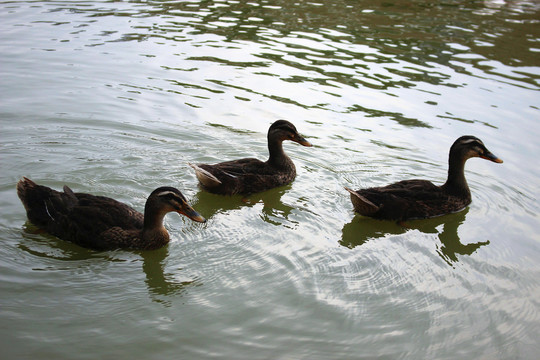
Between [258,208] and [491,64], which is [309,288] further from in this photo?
[491,64]

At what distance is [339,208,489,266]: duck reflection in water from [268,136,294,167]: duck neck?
1488mm

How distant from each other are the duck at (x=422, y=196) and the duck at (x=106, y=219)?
2244mm

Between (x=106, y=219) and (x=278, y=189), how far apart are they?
2845mm

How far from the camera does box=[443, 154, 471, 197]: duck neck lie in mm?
8461

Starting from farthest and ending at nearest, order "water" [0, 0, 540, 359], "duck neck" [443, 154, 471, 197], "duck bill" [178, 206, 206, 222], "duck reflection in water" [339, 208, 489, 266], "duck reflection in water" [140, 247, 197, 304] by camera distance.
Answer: "duck neck" [443, 154, 471, 197] < "duck reflection in water" [339, 208, 489, 266] < "duck bill" [178, 206, 206, 222] < "duck reflection in water" [140, 247, 197, 304] < "water" [0, 0, 540, 359]

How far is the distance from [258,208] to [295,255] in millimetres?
1554

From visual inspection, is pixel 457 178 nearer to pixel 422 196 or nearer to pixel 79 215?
pixel 422 196

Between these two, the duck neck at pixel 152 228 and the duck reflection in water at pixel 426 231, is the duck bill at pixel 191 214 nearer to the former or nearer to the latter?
the duck neck at pixel 152 228

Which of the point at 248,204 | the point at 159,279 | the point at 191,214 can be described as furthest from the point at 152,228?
the point at 248,204

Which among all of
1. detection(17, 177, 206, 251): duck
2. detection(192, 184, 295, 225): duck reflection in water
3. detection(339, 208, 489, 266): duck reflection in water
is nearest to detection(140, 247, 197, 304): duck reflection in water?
detection(17, 177, 206, 251): duck

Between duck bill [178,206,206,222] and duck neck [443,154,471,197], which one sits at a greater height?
duck bill [178,206,206,222]

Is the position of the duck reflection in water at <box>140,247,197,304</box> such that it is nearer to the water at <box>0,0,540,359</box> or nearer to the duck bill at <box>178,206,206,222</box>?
the water at <box>0,0,540,359</box>

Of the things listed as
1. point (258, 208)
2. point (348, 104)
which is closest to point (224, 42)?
point (348, 104)

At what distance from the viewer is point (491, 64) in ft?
46.4
